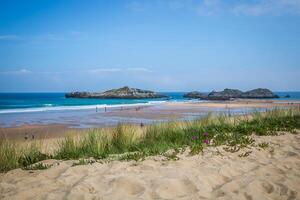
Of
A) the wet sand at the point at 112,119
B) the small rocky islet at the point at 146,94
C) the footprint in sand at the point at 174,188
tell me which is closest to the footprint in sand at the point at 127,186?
the footprint in sand at the point at 174,188

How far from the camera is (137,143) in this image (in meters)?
8.17

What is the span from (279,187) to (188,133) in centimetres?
449

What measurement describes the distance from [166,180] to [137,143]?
3243 millimetres

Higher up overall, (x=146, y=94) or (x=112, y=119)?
(x=146, y=94)

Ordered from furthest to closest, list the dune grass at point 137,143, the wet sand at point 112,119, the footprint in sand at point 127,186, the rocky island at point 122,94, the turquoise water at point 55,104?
the rocky island at point 122,94, the turquoise water at point 55,104, the wet sand at point 112,119, the dune grass at point 137,143, the footprint in sand at point 127,186

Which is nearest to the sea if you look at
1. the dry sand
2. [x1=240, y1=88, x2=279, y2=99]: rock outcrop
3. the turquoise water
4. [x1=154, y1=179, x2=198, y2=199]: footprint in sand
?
the turquoise water

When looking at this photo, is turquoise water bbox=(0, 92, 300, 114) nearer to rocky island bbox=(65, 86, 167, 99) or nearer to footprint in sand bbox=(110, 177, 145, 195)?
rocky island bbox=(65, 86, 167, 99)

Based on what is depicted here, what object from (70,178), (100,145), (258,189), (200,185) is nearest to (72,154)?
(100,145)

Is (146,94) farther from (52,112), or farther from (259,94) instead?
(52,112)

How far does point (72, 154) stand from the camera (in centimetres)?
703

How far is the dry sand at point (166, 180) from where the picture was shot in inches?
178

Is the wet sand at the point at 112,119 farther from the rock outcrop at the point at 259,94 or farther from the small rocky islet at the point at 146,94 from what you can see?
the rock outcrop at the point at 259,94

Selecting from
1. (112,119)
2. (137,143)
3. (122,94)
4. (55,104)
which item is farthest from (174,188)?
(122,94)

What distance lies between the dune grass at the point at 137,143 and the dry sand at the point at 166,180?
51 cm
